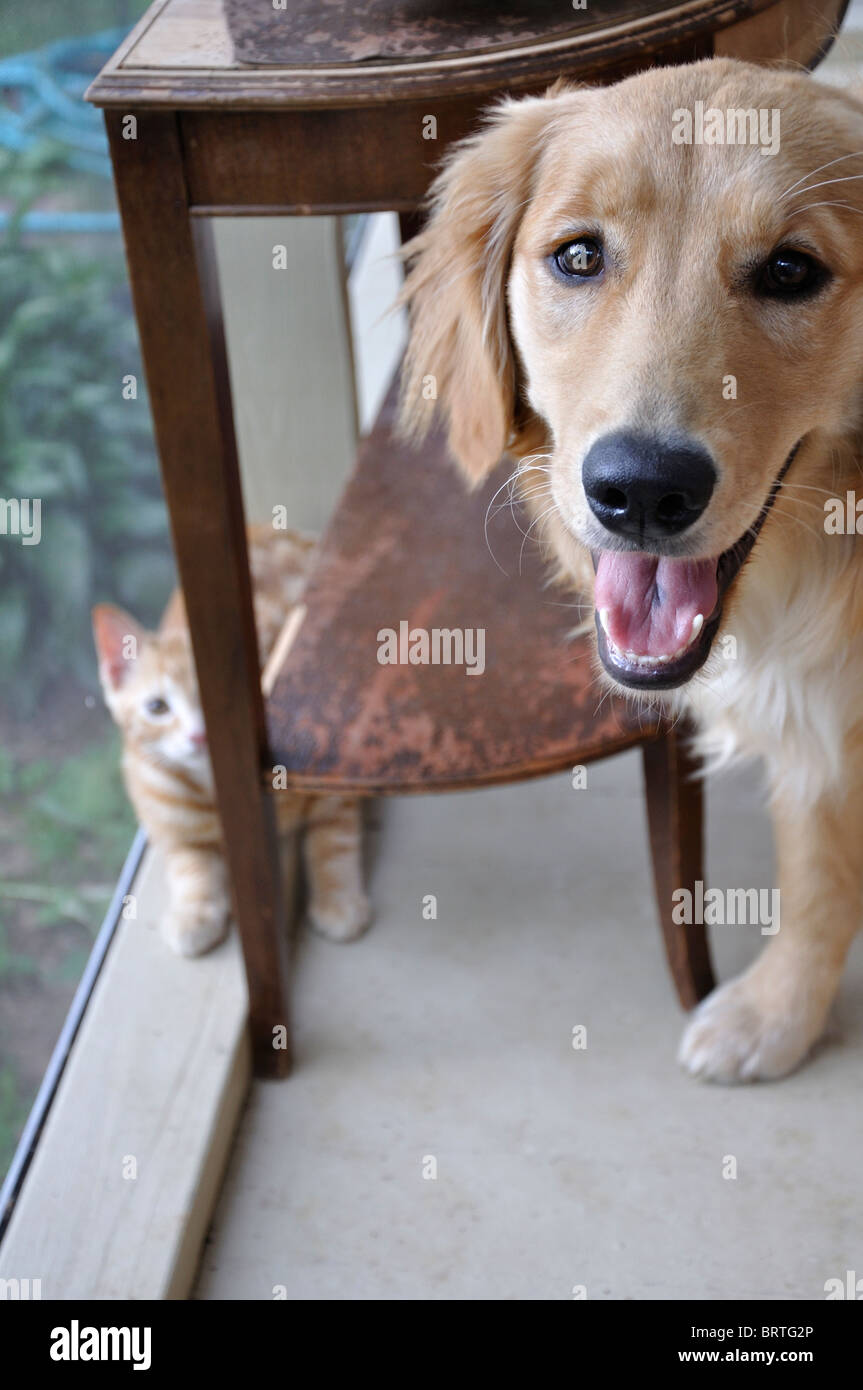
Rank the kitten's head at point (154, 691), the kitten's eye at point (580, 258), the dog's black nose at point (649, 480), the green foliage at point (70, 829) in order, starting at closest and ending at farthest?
the dog's black nose at point (649, 480)
the kitten's eye at point (580, 258)
the green foliage at point (70, 829)
the kitten's head at point (154, 691)

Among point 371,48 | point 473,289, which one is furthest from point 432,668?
point 371,48

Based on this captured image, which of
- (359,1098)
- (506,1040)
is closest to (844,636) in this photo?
(506,1040)

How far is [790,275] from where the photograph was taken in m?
1.19

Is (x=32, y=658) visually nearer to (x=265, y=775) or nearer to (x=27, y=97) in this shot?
(x=265, y=775)

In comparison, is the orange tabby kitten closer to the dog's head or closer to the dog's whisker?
the dog's head

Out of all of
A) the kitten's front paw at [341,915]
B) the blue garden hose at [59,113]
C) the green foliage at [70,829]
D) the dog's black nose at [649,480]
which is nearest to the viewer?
the dog's black nose at [649,480]

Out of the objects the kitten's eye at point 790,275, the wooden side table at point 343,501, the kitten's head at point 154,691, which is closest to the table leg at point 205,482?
the wooden side table at point 343,501

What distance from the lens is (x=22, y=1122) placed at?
5.46 feet

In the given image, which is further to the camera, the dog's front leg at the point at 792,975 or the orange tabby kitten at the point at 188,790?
the orange tabby kitten at the point at 188,790

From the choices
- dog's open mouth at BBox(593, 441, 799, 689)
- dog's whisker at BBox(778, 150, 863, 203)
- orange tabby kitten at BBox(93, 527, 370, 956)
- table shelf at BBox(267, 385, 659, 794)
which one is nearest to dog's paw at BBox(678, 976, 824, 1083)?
table shelf at BBox(267, 385, 659, 794)

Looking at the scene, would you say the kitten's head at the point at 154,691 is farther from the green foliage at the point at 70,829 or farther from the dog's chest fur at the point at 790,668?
the dog's chest fur at the point at 790,668

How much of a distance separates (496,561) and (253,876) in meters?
0.58

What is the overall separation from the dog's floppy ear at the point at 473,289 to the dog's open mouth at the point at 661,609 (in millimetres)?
233

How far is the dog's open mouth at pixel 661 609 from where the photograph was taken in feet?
4.24
